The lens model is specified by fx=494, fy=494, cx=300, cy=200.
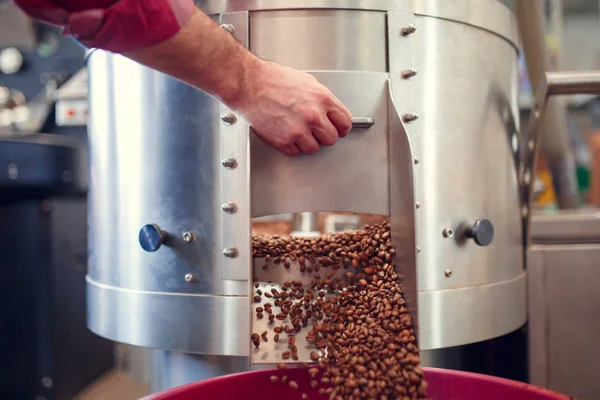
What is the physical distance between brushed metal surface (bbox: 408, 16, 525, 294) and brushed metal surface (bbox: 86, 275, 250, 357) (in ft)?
1.04

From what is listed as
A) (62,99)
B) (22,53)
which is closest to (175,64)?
(62,99)

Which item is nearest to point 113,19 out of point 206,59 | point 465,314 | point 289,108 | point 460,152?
point 206,59

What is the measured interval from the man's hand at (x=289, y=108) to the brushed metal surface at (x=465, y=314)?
329 mm

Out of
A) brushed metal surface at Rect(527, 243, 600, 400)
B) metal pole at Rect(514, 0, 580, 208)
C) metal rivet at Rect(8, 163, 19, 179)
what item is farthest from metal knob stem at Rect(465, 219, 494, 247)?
metal rivet at Rect(8, 163, 19, 179)

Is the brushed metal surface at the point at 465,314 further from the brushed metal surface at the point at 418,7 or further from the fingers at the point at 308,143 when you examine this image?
the brushed metal surface at the point at 418,7

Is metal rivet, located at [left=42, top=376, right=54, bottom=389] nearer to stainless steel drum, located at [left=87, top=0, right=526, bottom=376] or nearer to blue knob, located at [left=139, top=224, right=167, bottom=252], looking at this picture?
stainless steel drum, located at [left=87, top=0, right=526, bottom=376]

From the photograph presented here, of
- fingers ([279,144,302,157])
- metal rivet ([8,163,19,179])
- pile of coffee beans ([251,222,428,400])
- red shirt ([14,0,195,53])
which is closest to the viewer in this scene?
red shirt ([14,0,195,53])

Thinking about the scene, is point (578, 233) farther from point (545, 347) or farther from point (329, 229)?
point (329, 229)

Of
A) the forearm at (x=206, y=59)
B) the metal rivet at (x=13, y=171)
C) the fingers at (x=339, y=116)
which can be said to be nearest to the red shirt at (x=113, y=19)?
the forearm at (x=206, y=59)

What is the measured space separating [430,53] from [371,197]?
28 centimetres

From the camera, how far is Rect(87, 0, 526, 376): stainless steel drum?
0.80 meters

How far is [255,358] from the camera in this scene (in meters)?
0.75

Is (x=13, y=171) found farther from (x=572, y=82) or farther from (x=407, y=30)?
(x=572, y=82)

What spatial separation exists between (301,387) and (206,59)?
503mm
